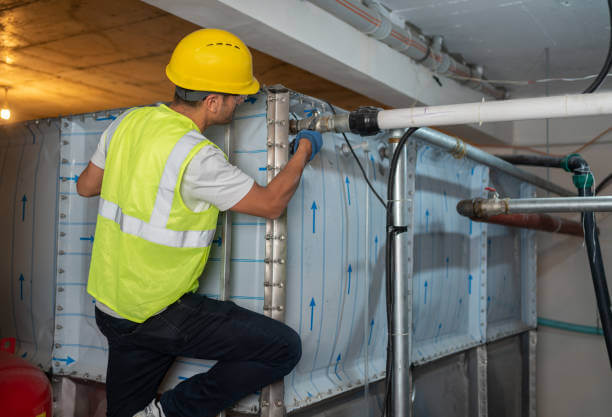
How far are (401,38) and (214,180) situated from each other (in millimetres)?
2242

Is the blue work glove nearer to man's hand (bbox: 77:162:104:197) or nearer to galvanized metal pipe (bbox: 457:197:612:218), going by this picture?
man's hand (bbox: 77:162:104:197)

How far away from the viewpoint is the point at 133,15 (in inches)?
124

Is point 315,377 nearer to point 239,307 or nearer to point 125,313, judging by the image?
point 239,307

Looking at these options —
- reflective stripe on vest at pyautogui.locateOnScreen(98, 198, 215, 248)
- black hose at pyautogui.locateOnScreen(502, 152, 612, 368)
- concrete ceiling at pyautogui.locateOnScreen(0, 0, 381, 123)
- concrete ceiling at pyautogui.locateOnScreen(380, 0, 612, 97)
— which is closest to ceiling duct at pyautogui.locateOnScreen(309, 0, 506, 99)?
concrete ceiling at pyautogui.locateOnScreen(380, 0, 612, 97)

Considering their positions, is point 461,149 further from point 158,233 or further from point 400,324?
point 158,233

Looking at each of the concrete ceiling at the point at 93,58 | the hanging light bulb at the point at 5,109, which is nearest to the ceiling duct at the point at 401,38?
the concrete ceiling at the point at 93,58

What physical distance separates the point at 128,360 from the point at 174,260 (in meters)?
0.43

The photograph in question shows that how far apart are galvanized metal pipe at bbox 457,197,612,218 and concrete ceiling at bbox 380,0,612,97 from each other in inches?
54.7

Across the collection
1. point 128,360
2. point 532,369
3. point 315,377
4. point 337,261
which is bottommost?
point 532,369

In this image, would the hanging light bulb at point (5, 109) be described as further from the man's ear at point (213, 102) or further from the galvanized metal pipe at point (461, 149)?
the galvanized metal pipe at point (461, 149)

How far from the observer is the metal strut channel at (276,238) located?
1782mm

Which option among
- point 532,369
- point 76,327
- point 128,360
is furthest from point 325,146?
point 532,369

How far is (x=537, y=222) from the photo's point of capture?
328cm

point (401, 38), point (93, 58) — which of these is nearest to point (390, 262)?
point (401, 38)
